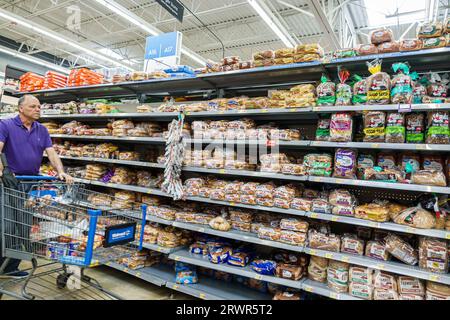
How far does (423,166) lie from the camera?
2342 mm

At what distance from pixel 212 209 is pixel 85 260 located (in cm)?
161

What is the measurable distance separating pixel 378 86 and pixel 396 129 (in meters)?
0.37

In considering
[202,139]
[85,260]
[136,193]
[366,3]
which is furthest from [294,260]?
[366,3]

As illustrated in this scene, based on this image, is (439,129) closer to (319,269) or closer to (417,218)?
(417,218)

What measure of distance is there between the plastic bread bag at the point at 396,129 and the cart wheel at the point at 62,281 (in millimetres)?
3363

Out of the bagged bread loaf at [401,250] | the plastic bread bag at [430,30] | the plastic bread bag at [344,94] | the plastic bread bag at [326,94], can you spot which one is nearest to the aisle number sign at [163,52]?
the plastic bread bag at [326,94]

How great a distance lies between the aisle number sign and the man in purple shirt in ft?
6.69

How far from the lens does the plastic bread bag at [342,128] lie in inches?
94.8

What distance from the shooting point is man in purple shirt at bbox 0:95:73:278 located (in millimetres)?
2947

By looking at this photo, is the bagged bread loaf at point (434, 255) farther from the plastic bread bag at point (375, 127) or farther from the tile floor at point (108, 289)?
the tile floor at point (108, 289)

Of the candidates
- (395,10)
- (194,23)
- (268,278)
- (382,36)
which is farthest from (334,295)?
(194,23)

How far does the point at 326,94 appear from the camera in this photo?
2.52 m

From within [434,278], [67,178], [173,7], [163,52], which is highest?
[173,7]
